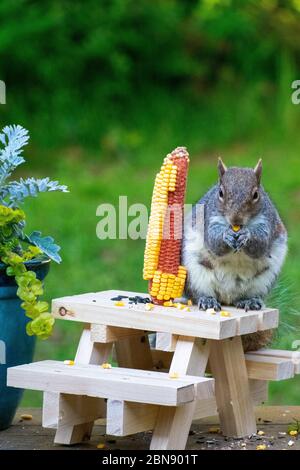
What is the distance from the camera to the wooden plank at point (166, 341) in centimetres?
324

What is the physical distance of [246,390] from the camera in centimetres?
343

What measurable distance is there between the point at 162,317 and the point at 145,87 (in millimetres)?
4964

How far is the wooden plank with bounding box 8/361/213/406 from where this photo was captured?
2.98 m

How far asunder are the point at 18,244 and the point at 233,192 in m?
0.72

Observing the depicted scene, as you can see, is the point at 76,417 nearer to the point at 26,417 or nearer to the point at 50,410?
the point at 50,410

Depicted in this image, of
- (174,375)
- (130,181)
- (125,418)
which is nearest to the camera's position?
(125,418)

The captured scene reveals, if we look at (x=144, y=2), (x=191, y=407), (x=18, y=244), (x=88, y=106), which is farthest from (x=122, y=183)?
(x=191, y=407)

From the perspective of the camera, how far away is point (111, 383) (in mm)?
3041

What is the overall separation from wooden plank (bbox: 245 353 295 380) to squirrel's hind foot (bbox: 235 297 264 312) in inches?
7.5

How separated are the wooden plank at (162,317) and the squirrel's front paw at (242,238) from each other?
0.20m

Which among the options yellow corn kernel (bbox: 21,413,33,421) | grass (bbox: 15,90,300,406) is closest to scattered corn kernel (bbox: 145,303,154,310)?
yellow corn kernel (bbox: 21,413,33,421)

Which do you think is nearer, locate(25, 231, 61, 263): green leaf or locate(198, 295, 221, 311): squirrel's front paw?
locate(198, 295, 221, 311): squirrel's front paw

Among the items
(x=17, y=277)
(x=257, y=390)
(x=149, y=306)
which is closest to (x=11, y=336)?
(x=17, y=277)

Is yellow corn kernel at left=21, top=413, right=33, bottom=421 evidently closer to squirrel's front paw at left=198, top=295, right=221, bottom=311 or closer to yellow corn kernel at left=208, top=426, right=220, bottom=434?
yellow corn kernel at left=208, top=426, right=220, bottom=434
